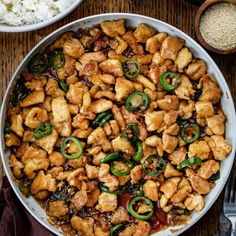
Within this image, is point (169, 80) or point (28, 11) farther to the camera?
point (28, 11)

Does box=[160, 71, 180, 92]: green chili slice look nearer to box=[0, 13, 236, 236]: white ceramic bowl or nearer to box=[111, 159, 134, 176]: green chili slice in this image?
box=[0, 13, 236, 236]: white ceramic bowl

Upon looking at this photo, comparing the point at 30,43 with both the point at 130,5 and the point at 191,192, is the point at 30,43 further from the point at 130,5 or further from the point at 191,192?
the point at 191,192

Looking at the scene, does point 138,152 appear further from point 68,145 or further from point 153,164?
point 68,145

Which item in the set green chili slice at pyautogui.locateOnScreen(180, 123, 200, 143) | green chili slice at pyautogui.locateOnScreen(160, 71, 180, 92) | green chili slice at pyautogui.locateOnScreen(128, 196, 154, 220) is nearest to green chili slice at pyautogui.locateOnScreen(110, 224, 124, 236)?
green chili slice at pyautogui.locateOnScreen(128, 196, 154, 220)

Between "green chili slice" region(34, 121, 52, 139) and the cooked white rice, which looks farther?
the cooked white rice

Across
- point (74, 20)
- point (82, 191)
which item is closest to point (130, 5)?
point (74, 20)

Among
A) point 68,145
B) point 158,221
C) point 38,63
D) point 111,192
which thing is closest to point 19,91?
point 38,63

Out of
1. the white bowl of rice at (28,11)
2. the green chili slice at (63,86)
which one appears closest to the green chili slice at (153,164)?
the green chili slice at (63,86)
